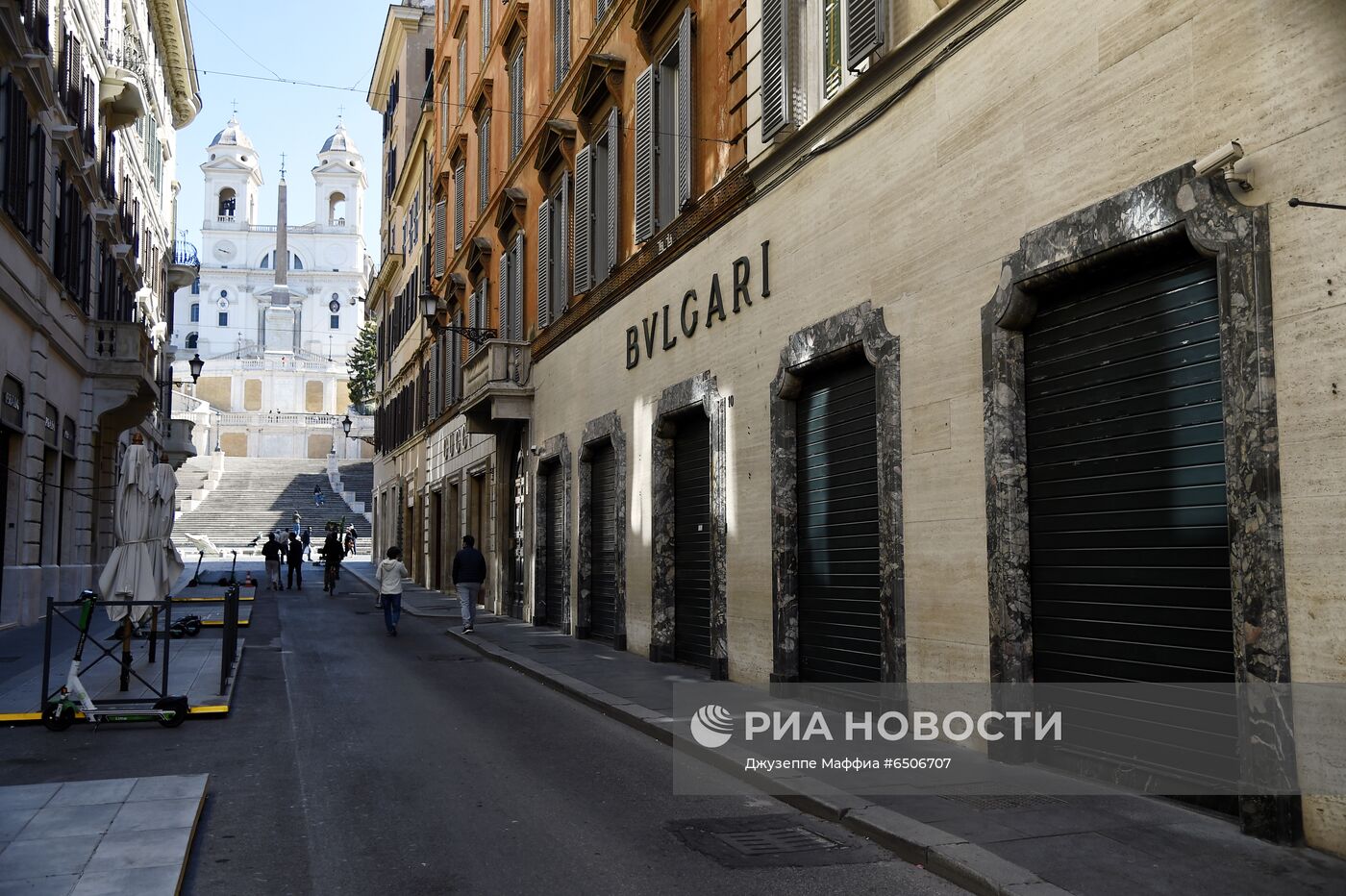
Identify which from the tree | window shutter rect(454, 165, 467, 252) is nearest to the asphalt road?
window shutter rect(454, 165, 467, 252)

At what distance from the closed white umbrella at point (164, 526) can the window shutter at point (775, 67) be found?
23.2 feet

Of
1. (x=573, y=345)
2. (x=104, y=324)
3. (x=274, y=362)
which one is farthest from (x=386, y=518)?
(x=274, y=362)

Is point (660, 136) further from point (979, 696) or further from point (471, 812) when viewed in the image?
point (471, 812)

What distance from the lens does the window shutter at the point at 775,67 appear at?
11.8 m

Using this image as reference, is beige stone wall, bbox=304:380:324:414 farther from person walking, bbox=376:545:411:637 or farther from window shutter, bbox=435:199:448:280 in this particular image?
person walking, bbox=376:545:411:637

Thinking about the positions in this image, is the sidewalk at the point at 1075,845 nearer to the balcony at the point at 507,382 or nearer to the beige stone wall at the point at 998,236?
the beige stone wall at the point at 998,236

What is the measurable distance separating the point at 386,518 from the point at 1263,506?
45.7 m

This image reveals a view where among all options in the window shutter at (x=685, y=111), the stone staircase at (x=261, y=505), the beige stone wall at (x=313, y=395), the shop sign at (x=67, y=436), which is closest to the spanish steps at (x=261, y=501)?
the stone staircase at (x=261, y=505)

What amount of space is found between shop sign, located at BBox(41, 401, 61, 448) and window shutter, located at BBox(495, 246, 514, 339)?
8.78 meters

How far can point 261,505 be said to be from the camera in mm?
68562

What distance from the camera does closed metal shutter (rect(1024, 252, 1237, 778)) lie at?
21.7 feet

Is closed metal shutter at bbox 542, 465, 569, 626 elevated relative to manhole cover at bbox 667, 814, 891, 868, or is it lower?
elevated

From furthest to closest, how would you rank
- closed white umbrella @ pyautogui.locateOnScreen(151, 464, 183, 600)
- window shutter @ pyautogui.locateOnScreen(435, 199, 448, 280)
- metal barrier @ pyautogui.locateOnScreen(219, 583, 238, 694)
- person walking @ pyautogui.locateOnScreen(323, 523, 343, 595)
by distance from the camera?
window shutter @ pyautogui.locateOnScreen(435, 199, 448, 280) < person walking @ pyautogui.locateOnScreen(323, 523, 343, 595) < closed white umbrella @ pyautogui.locateOnScreen(151, 464, 183, 600) < metal barrier @ pyautogui.locateOnScreen(219, 583, 238, 694)

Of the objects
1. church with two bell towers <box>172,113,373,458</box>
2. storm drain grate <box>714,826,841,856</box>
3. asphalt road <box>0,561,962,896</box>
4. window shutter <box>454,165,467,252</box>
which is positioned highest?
church with two bell towers <box>172,113,373,458</box>
